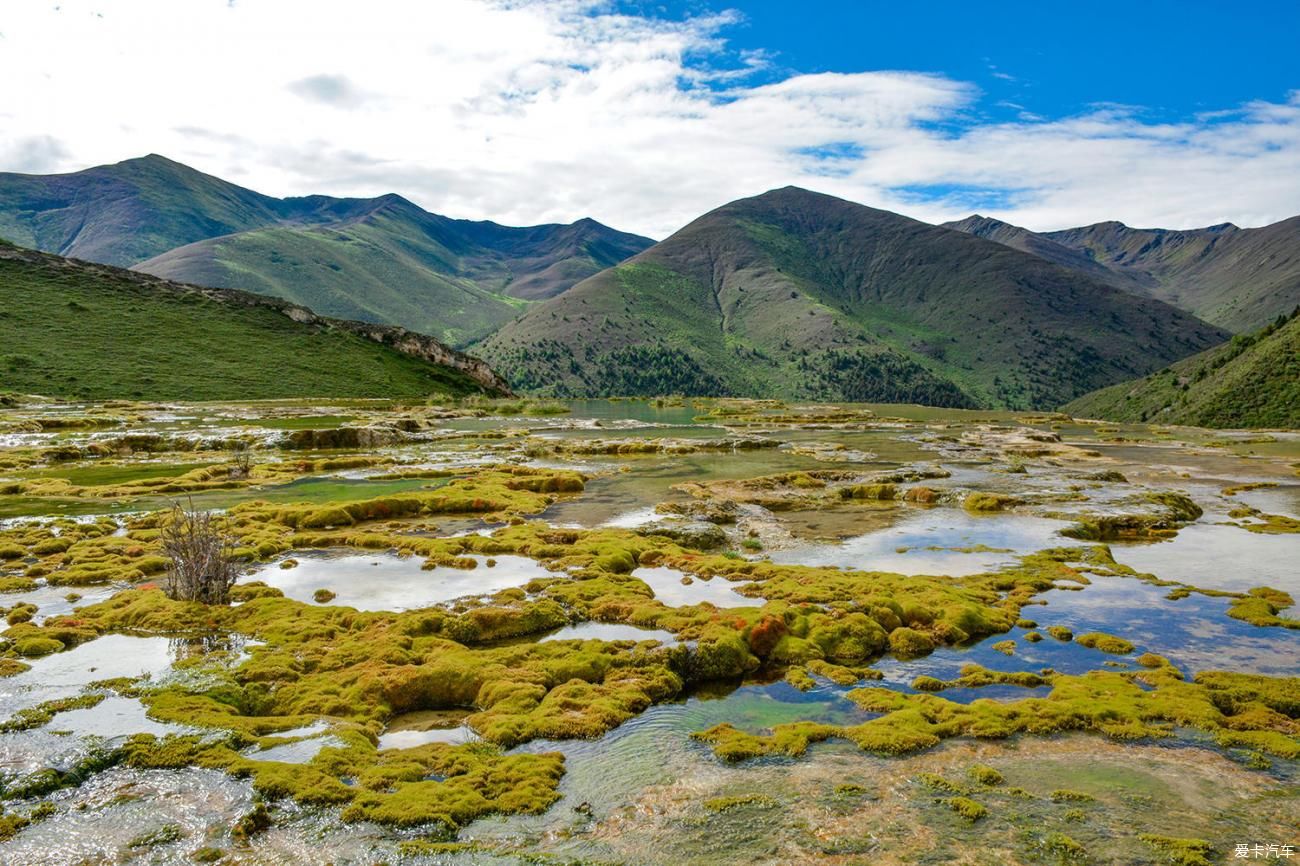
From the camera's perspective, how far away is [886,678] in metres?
17.3

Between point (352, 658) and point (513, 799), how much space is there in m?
7.46

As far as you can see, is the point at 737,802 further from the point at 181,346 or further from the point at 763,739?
the point at 181,346

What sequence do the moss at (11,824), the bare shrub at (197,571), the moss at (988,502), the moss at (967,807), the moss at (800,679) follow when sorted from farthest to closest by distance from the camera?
1. the moss at (988,502)
2. the bare shrub at (197,571)
3. the moss at (800,679)
4. the moss at (967,807)
5. the moss at (11,824)

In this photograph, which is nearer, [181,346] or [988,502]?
[988,502]

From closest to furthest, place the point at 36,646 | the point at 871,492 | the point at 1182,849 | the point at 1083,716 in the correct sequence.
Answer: the point at 1182,849, the point at 1083,716, the point at 36,646, the point at 871,492

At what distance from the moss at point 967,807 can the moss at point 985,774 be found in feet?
2.52

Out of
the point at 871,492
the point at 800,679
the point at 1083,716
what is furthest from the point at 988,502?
the point at 800,679

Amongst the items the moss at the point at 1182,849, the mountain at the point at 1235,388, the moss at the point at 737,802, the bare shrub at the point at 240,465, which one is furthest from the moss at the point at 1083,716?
the mountain at the point at 1235,388

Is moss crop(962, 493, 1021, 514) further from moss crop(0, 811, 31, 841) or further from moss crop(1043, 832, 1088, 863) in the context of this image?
moss crop(0, 811, 31, 841)

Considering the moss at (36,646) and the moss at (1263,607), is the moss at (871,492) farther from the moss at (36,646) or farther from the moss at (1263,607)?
the moss at (36,646)

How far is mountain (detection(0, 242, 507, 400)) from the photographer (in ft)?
389

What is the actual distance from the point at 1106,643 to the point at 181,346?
15912 centimetres

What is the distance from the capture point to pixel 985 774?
40.9 feet

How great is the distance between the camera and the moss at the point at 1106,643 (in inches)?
729
